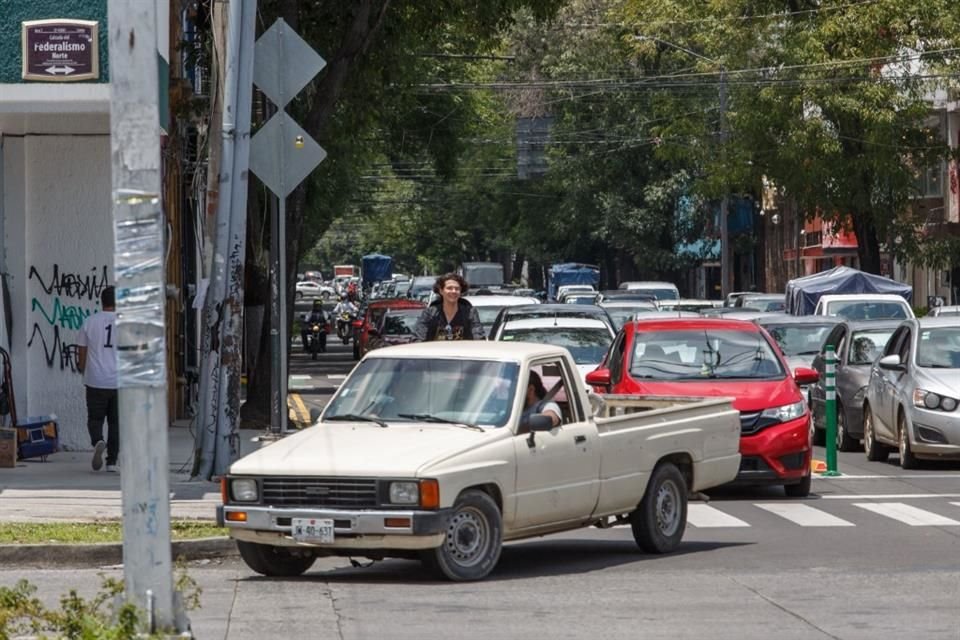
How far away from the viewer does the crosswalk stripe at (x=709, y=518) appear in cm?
1528

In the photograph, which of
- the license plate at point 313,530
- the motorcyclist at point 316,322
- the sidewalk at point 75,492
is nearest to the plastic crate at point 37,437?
the sidewalk at point 75,492

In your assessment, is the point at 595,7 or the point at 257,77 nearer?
the point at 257,77

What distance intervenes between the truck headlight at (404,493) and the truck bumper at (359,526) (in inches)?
3.2

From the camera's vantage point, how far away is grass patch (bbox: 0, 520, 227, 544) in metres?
12.9

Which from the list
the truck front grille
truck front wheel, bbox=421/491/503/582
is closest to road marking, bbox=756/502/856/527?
truck front wheel, bbox=421/491/503/582

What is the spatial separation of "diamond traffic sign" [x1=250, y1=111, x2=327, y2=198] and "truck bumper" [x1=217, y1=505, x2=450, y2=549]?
17.0ft

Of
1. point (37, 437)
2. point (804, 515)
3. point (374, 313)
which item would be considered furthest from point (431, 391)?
point (374, 313)

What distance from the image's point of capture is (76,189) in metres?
19.8

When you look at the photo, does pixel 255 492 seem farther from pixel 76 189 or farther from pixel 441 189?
pixel 441 189

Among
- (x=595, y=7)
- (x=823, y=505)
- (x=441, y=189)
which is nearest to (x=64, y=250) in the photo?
(x=823, y=505)

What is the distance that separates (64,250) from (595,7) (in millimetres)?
46017

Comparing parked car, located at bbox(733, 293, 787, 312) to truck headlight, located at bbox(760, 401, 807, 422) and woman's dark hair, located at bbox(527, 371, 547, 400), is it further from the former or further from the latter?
woman's dark hair, located at bbox(527, 371, 547, 400)

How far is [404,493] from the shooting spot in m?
11.0

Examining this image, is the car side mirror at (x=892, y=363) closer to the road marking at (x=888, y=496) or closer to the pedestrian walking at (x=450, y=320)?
the road marking at (x=888, y=496)
